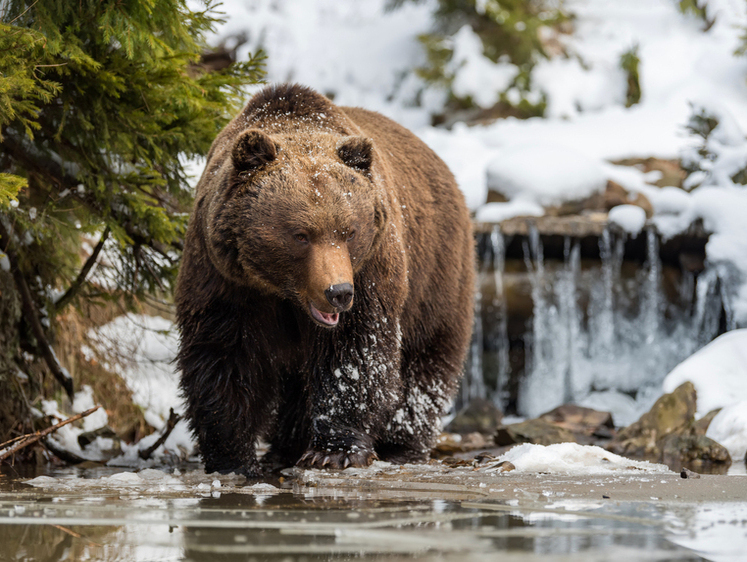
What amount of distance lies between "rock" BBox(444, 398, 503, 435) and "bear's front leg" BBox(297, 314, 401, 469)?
447cm

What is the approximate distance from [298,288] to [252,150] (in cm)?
73

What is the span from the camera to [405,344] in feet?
17.8

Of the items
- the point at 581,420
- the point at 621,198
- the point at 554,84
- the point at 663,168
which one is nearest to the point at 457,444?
the point at 581,420

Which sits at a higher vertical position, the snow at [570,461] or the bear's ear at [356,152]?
the bear's ear at [356,152]

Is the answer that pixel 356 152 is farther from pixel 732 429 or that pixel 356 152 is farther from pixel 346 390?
pixel 732 429

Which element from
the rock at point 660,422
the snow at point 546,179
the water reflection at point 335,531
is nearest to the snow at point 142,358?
the water reflection at point 335,531

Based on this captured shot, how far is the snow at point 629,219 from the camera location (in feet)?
38.2

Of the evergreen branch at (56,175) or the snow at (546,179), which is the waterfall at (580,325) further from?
the evergreen branch at (56,175)

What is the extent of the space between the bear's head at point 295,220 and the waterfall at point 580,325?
7.85m

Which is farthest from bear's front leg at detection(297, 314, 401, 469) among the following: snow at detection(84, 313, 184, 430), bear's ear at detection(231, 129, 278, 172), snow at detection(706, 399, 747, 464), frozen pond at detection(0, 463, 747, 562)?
snow at detection(706, 399, 747, 464)

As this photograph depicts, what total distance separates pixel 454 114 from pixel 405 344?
47.5 ft

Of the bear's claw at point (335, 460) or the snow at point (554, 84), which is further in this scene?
the snow at point (554, 84)

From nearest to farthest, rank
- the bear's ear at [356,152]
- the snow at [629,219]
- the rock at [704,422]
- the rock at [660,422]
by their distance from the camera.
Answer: the bear's ear at [356,152], the rock at [704,422], the rock at [660,422], the snow at [629,219]

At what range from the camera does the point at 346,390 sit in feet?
14.6
